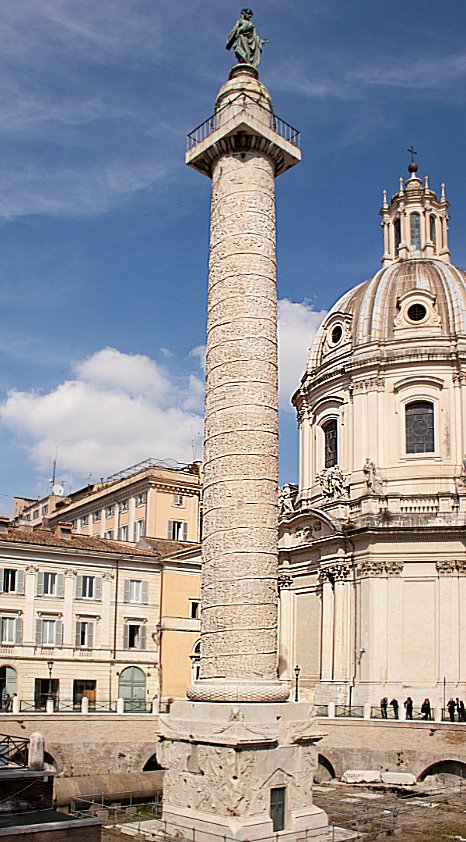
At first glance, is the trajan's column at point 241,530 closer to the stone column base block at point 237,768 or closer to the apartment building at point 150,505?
the stone column base block at point 237,768

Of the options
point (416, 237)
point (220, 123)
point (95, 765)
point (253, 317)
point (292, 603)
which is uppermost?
point (416, 237)

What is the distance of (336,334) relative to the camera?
5194 centimetres

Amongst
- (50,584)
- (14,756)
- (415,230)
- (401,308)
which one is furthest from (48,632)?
(415,230)

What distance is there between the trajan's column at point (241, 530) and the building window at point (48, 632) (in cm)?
1987

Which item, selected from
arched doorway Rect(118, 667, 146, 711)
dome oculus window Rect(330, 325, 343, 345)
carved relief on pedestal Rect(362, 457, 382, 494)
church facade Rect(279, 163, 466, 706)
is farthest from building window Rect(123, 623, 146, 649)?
dome oculus window Rect(330, 325, 343, 345)

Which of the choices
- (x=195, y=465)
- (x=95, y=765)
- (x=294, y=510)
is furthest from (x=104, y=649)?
(x=195, y=465)

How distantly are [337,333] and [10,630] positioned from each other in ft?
73.8

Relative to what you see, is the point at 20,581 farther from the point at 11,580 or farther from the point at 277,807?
the point at 277,807

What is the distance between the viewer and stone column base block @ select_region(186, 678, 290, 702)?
73.0 feet

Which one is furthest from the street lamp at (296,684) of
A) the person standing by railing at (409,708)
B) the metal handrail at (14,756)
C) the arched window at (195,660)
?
the metal handrail at (14,756)

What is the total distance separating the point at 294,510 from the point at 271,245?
28122 millimetres

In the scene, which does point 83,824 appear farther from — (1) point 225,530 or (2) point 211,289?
(2) point 211,289

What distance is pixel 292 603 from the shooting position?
163 feet

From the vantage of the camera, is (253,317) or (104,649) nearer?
(253,317)
